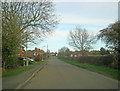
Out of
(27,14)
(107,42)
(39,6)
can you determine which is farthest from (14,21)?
(107,42)

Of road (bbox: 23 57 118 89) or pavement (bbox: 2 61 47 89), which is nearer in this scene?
pavement (bbox: 2 61 47 89)

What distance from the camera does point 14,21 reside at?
1423 centimetres

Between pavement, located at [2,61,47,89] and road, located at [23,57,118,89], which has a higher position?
pavement, located at [2,61,47,89]

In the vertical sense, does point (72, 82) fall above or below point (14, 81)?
below

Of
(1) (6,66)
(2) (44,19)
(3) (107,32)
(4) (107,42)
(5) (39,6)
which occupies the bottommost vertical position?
(1) (6,66)

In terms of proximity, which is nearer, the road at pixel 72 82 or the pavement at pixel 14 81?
the pavement at pixel 14 81

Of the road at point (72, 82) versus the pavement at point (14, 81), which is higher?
the pavement at point (14, 81)

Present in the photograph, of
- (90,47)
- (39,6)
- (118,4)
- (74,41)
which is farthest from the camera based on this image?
(74,41)

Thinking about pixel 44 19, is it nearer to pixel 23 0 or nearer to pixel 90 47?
pixel 23 0

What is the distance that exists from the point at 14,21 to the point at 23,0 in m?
7.31

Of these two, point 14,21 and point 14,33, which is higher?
point 14,21

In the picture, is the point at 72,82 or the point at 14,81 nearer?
the point at 14,81

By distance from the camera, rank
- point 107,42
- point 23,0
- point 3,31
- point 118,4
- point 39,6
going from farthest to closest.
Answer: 1. point 39,6
2. point 23,0
3. point 107,42
4. point 118,4
5. point 3,31

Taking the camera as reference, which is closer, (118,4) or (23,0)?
(118,4)
